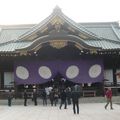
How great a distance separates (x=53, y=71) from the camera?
31.7 metres

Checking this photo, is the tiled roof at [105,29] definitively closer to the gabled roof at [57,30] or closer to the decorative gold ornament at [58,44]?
the gabled roof at [57,30]

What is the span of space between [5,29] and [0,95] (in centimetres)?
932

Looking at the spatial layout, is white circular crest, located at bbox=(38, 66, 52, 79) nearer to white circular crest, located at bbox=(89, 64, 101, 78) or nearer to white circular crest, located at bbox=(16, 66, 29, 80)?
white circular crest, located at bbox=(16, 66, 29, 80)

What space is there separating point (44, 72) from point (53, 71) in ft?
2.23

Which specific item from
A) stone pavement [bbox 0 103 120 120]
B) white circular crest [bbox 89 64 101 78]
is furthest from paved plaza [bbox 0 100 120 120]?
white circular crest [bbox 89 64 101 78]

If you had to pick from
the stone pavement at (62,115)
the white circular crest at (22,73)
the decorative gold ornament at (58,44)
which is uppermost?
the decorative gold ornament at (58,44)

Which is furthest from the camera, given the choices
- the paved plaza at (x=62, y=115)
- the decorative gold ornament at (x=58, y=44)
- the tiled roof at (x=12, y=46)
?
the tiled roof at (x=12, y=46)

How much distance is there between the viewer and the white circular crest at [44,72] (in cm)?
3175

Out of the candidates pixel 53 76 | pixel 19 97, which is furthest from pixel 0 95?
pixel 53 76

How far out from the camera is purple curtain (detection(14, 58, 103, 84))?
31750mm

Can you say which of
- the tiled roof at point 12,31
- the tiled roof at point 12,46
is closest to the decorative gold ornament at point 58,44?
the tiled roof at point 12,46

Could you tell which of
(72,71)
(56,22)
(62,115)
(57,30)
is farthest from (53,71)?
(62,115)

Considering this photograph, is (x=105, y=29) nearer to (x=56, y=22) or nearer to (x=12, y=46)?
(x=56, y=22)

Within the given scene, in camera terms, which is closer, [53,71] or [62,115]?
[62,115]
